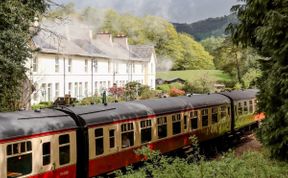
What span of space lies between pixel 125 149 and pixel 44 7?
908 centimetres

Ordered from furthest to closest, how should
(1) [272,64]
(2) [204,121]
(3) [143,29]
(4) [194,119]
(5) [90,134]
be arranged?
1. (3) [143,29]
2. (2) [204,121]
3. (4) [194,119]
4. (1) [272,64]
5. (5) [90,134]

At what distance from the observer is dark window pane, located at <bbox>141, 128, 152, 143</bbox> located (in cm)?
1681

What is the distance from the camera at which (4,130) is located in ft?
36.1

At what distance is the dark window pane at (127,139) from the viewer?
15.6 m

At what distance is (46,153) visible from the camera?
486 inches

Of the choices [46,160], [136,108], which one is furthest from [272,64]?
[46,160]

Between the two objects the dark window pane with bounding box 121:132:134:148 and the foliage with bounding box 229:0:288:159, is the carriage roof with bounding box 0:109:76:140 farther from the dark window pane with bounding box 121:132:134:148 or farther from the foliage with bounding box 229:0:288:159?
the foliage with bounding box 229:0:288:159

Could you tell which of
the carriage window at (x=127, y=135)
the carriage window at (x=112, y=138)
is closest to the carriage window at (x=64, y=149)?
the carriage window at (x=112, y=138)

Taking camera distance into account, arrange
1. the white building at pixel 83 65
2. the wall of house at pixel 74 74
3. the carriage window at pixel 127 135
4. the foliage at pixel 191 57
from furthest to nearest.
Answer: the foliage at pixel 191 57 → the white building at pixel 83 65 → the wall of house at pixel 74 74 → the carriage window at pixel 127 135

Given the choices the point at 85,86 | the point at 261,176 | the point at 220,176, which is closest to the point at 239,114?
the point at 261,176

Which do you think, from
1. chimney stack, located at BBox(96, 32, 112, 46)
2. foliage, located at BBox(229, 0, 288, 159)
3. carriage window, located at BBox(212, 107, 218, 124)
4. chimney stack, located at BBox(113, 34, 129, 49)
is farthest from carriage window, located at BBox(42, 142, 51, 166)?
chimney stack, located at BBox(113, 34, 129, 49)

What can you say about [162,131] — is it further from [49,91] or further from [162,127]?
[49,91]

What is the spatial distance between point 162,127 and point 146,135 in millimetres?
1437

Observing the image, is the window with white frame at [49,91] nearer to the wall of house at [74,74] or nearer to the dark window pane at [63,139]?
the wall of house at [74,74]
